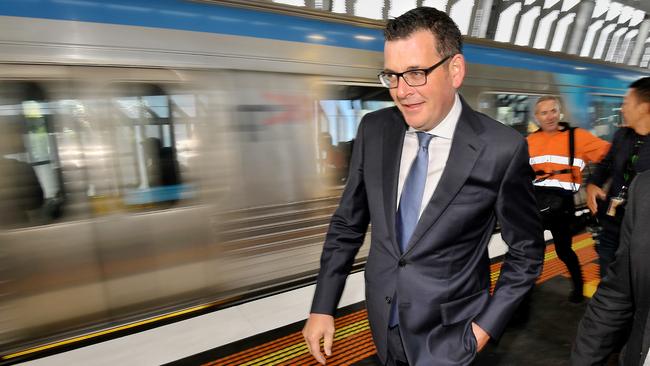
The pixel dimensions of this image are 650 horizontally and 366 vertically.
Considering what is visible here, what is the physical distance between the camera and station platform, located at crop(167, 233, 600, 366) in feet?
7.86

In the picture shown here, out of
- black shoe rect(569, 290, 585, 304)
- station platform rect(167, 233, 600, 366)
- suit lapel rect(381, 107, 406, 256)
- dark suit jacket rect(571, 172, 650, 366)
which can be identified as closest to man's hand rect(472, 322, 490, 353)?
dark suit jacket rect(571, 172, 650, 366)

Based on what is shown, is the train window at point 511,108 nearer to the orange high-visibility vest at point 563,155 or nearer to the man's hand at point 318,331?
the orange high-visibility vest at point 563,155

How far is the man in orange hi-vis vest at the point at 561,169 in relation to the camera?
2961 mm

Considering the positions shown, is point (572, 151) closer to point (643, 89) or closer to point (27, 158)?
point (643, 89)

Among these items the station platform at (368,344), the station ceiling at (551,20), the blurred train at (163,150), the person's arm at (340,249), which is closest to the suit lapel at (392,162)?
the person's arm at (340,249)

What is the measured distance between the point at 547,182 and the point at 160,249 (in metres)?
3.00

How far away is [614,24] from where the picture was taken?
8312 mm

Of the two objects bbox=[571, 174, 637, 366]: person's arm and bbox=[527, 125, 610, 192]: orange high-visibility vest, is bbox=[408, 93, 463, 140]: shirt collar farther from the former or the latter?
bbox=[527, 125, 610, 192]: orange high-visibility vest

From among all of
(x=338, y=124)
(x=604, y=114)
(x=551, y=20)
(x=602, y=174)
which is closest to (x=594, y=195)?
(x=602, y=174)

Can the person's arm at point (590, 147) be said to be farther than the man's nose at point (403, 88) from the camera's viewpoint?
Yes

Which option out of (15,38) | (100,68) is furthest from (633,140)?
(15,38)

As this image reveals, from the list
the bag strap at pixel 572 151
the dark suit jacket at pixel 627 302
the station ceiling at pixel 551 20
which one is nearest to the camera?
the dark suit jacket at pixel 627 302

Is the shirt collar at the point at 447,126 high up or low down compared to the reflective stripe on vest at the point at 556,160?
up

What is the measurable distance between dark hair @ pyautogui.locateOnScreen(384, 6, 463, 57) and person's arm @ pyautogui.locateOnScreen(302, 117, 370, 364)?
15.4 inches
